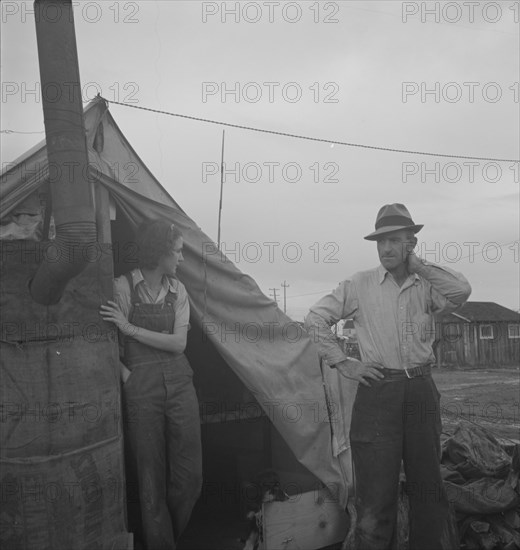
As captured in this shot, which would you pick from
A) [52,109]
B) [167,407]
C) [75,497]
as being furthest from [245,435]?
[52,109]

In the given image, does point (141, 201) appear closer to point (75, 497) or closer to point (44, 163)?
point (44, 163)

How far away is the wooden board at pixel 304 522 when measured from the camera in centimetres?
386

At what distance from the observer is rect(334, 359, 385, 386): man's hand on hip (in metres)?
3.33

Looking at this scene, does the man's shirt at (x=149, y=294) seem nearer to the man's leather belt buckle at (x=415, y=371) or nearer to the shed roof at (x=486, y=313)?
the man's leather belt buckle at (x=415, y=371)

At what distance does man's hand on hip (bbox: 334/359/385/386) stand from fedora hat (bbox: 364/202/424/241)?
0.80 meters

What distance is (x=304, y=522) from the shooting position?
3990 millimetres

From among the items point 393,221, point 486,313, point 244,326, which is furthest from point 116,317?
point 486,313

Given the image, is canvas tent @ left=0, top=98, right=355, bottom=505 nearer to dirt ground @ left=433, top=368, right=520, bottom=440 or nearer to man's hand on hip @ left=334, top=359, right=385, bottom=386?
man's hand on hip @ left=334, top=359, right=385, bottom=386

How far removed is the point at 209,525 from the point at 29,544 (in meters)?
2.02

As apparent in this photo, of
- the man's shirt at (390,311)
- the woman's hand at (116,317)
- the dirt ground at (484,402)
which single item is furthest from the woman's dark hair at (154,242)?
the dirt ground at (484,402)

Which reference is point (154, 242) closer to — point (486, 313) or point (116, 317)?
point (116, 317)

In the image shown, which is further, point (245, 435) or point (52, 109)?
point (245, 435)

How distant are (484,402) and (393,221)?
12.1 m

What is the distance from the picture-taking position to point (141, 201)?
3740mm
